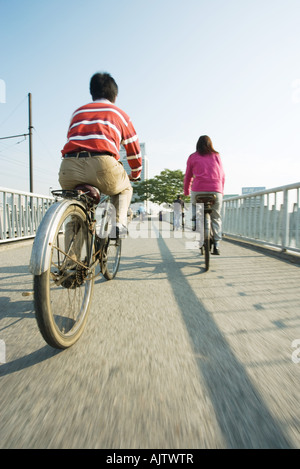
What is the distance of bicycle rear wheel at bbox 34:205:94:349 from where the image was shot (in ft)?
4.66

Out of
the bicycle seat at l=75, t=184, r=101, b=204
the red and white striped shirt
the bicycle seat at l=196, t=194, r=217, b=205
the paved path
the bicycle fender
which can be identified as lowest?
the paved path

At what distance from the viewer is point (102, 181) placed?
2.35 m

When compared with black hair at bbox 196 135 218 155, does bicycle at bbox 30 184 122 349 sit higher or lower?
lower

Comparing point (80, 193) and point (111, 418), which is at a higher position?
point (80, 193)

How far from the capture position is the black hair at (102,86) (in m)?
2.68

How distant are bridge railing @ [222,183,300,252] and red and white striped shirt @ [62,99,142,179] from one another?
12.0ft

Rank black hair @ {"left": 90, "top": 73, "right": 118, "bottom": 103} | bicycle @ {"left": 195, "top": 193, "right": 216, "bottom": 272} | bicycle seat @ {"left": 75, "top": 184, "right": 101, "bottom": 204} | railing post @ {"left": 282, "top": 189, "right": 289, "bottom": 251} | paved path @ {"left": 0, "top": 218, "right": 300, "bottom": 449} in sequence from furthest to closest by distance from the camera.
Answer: railing post @ {"left": 282, "top": 189, "right": 289, "bottom": 251} → bicycle @ {"left": 195, "top": 193, "right": 216, "bottom": 272} → black hair @ {"left": 90, "top": 73, "right": 118, "bottom": 103} → bicycle seat @ {"left": 75, "top": 184, "right": 101, "bottom": 204} → paved path @ {"left": 0, "top": 218, "right": 300, "bottom": 449}

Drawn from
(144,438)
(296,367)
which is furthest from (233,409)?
(296,367)

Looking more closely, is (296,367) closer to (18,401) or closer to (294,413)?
(294,413)

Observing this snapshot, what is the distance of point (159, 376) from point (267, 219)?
18.0 ft

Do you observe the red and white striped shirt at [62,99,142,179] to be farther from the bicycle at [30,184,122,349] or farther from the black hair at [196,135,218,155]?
the black hair at [196,135,218,155]

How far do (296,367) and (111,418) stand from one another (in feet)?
3.36

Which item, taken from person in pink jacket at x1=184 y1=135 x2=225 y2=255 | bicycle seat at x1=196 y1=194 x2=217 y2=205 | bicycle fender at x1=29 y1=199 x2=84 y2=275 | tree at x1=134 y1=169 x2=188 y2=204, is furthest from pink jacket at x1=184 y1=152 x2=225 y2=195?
tree at x1=134 y1=169 x2=188 y2=204

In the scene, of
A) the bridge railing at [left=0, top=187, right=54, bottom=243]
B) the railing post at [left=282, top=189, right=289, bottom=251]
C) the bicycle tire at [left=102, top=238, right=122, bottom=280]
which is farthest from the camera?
the bridge railing at [left=0, top=187, right=54, bottom=243]
